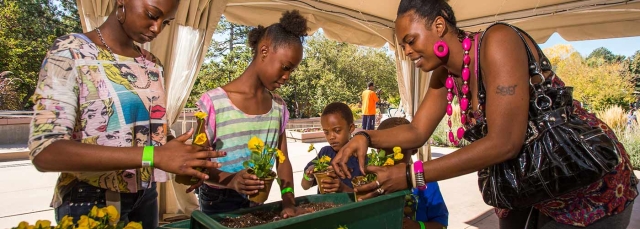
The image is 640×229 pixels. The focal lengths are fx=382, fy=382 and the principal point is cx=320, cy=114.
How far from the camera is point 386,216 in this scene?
4.52 ft

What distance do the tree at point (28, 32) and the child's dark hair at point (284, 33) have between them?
17.4 metres

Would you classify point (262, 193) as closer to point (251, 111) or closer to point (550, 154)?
point (251, 111)

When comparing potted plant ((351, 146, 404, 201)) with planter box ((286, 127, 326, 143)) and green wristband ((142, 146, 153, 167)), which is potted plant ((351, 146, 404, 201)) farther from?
planter box ((286, 127, 326, 143))

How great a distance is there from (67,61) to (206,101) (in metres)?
0.70

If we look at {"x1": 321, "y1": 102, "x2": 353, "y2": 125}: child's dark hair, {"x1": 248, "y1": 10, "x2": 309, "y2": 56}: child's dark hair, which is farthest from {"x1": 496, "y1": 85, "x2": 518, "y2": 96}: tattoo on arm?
{"x1": 321, "y1": 102, "x2": 353, "y2": 125}: child's dark hair

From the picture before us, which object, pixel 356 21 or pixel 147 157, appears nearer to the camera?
pixel 147 157

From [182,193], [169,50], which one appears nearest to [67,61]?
[169,50]

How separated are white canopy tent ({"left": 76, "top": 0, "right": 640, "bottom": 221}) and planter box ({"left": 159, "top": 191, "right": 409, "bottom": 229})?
296 cm

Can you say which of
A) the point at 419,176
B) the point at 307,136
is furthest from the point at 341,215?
the point at 307,136

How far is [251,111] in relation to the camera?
1.92 metres

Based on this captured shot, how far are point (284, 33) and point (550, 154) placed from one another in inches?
52.4

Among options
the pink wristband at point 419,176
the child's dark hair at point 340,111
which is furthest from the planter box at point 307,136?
the pink wristband at point 419,176

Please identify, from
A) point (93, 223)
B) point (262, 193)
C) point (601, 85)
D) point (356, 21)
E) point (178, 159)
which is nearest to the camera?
point (93, 223)

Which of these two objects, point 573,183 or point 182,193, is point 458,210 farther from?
point 573,183
